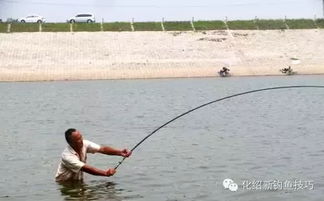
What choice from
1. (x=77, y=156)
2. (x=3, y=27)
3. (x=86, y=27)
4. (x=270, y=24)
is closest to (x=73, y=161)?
(x=77, y=156)

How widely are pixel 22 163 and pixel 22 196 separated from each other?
3.80 meters

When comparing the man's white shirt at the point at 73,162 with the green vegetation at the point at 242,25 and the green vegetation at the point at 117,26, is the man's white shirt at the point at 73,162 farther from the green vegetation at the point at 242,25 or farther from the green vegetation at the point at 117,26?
the green vegetation at the point at 242,25

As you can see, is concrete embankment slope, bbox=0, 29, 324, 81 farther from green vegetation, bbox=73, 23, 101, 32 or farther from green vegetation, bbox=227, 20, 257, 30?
green vegetation, bbox=73, 23, 101, 32

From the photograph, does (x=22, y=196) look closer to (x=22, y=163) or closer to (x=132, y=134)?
(x=22, y=163)

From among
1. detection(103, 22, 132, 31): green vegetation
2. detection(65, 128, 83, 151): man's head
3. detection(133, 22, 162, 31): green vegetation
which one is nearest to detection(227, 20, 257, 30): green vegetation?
detection(133, 22, 162, 31): green vegetation

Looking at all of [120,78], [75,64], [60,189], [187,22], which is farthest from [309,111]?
[187,22]

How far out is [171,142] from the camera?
67.8 feet

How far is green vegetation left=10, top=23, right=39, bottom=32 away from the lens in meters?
71.7

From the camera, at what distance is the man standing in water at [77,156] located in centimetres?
1338

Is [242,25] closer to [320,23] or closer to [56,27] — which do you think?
[320,23]

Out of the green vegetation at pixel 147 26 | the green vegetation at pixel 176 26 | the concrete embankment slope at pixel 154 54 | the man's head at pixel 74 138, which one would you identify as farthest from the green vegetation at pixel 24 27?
the man's head at pixel 74 138

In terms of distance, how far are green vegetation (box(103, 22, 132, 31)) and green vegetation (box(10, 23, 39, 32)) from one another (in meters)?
7.47

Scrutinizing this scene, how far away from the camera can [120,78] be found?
186 ft

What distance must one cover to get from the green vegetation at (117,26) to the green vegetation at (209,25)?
24.8ft
